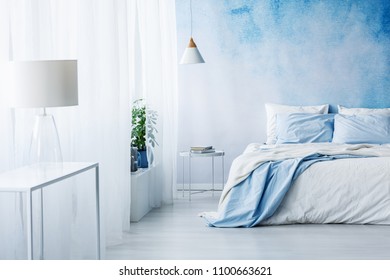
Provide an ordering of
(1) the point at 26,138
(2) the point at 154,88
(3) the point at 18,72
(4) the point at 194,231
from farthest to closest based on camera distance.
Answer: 1. (2) the point at 154,88
2. (4) the point at 194,231
3. (1) the point at 26,138
4. (3) the point at 18,72

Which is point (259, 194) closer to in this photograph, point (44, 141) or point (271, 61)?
point (44, 141)

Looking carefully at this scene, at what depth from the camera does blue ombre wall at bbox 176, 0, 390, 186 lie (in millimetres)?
7406

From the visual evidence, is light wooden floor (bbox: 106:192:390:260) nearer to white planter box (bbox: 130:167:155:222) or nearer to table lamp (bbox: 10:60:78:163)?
white planter box (bbox: 130:167:155:222)

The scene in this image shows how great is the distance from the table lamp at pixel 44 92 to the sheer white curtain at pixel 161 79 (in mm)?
2839

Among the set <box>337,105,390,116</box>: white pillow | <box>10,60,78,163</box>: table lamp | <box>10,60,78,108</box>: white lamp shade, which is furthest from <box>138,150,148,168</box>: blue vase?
<box>10,60,78,108</box>: white lamp shade

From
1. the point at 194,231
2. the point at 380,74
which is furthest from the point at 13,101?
the point at 380,74

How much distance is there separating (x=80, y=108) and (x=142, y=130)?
2.11 meters

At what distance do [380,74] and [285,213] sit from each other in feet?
8.79

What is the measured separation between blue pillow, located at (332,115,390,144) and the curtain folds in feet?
8.14

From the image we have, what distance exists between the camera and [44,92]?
11.7ft

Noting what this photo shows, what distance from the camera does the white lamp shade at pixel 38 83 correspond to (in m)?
3.51

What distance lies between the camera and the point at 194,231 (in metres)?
5.46

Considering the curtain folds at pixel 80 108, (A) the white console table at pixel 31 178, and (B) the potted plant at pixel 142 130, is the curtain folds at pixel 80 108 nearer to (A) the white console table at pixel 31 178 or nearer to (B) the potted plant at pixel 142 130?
(A) the white console table at pixel 31 178

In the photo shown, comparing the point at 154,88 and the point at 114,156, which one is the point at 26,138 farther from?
the point at 154,88
